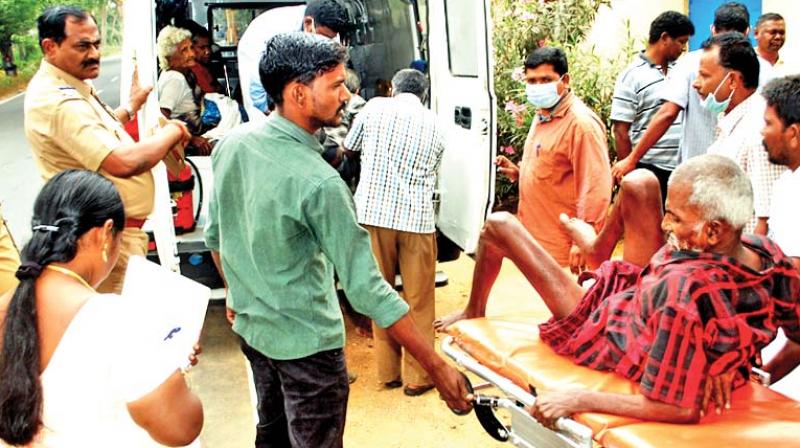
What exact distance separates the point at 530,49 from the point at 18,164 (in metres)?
8.84

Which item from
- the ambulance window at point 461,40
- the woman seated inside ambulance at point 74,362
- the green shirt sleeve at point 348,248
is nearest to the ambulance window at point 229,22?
the ambulance window at point 461,40

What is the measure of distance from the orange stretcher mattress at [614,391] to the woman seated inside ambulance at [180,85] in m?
3.05

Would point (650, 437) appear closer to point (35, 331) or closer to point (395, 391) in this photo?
point (35, 331)

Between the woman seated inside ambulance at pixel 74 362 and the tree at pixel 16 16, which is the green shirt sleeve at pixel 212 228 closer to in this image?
the woman seated inside ambulance at pixel 74 362

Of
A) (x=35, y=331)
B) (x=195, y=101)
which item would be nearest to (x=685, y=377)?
(x=35, y=331)

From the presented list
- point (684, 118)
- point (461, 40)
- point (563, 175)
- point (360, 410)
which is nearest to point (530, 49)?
point (461, 40)

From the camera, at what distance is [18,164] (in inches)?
520

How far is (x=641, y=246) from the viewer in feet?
9.84

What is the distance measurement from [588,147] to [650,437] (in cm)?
202

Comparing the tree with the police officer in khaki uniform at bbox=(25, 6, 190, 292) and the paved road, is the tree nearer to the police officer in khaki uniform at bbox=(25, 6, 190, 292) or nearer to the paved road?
the paved road

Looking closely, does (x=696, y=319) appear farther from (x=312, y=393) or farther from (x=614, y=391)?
(x=312, y=393)

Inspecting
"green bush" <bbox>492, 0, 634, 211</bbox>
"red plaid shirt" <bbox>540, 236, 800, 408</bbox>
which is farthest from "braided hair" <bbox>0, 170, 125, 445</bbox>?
"green bush" <bbox>492, 0, 634, 211</bbox>

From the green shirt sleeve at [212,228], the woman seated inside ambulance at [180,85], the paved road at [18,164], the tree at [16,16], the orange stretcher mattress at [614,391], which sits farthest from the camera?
the tree at [16,16]

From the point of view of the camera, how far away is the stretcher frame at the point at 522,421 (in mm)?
2367
